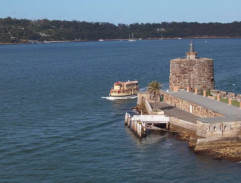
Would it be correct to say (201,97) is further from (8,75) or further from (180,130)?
(8,75)

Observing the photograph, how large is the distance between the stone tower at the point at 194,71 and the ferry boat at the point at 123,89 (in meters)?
14.1

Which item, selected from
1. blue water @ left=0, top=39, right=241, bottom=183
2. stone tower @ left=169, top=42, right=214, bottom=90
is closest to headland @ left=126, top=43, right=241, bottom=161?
stone tower @ left=169, top=42, right=214, bottom=90

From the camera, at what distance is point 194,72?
66.0 m

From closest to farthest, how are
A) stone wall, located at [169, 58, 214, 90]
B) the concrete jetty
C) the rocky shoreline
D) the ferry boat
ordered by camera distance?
the rocky shoreline < the concrete jetty < stone wall, located at [169, 58, 214, 90] < the ferry boat

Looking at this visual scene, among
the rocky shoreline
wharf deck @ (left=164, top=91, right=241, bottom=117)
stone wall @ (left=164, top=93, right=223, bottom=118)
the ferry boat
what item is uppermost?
wharf deck @ (left=164, top=91, right=241, bottom=117)

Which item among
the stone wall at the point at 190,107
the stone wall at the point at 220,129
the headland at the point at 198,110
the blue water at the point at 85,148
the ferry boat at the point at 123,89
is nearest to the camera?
the blue water at the point at 85,148

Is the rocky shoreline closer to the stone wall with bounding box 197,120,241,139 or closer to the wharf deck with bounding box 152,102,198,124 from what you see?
the stone wall with bounding box 197,120,241,139

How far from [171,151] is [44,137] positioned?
46.1ft

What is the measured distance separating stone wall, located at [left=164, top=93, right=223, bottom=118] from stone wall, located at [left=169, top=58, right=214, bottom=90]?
15.7ft

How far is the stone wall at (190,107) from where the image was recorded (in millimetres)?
50784

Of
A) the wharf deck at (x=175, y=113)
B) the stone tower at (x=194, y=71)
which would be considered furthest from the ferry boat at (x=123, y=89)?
the wharf deck at (x=175, y=113)

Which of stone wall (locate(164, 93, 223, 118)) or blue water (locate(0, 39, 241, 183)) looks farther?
stone wall (locate(164, 93, 223, 118))

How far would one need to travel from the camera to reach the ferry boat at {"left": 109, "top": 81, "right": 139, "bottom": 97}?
78.6 m

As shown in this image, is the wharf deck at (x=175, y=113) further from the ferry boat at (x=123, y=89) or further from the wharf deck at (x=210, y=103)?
the ferry boat at (x=123, y=89)
